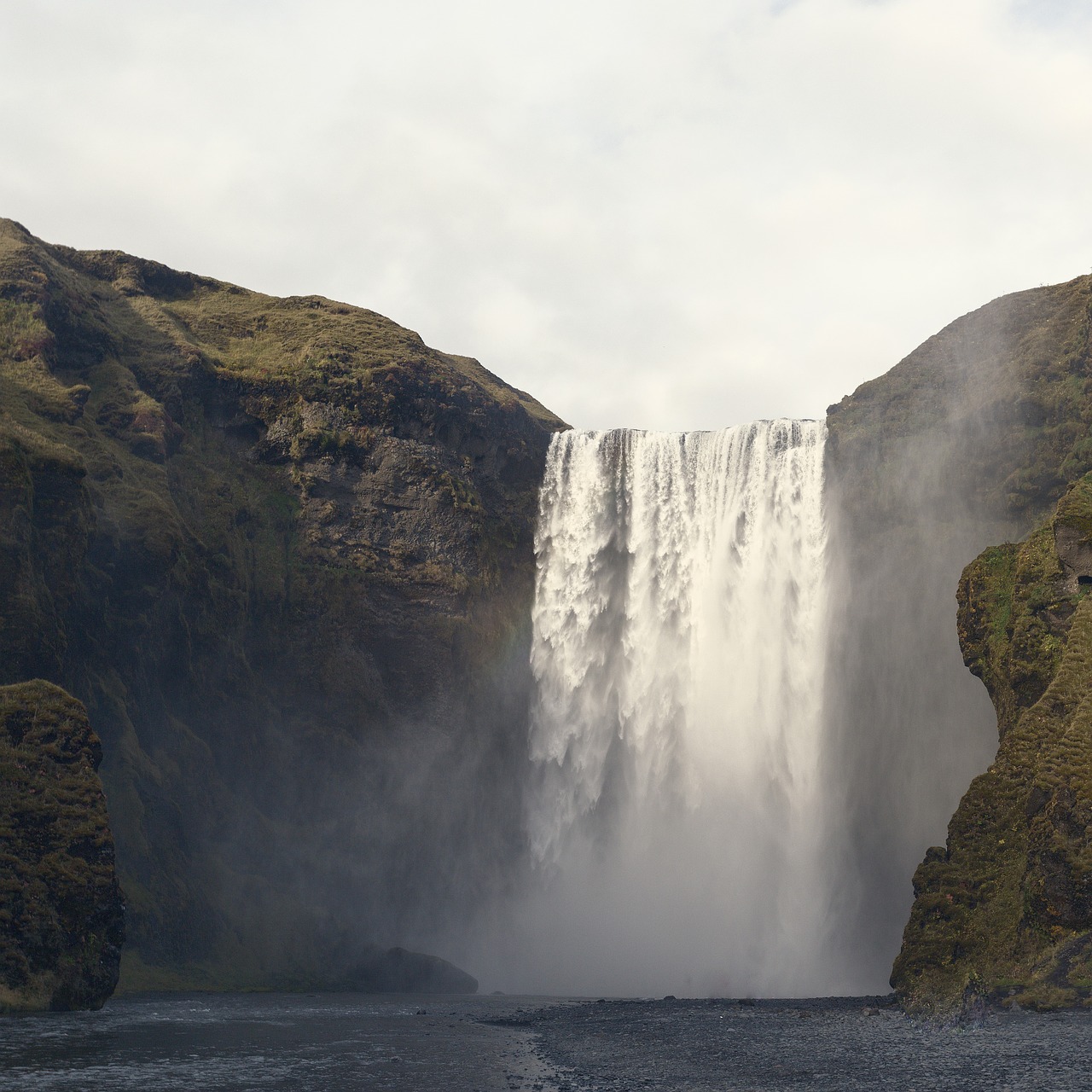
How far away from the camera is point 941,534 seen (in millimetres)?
58156

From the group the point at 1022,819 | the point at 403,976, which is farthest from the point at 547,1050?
the point at 403,976

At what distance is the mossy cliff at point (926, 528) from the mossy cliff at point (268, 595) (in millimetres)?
19875

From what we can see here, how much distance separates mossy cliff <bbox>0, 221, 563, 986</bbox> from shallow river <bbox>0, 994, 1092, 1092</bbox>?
1646cm

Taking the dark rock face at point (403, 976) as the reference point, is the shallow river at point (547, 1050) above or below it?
above

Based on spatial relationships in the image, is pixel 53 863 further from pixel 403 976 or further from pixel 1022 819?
pixel 1022 819

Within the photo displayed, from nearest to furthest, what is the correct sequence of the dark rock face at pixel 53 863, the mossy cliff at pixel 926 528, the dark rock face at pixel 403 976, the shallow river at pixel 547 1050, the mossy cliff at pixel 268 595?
the shallow river at pixel 547 1050 → the dark rock face at pixel 53 863 → the mossy cliff at pixel 268 595 → the dark rock face at pixel 403 976 → the mossy cliff at pixel 926 528

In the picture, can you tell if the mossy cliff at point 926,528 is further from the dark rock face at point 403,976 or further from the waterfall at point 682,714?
the dark rock face at point 403,976

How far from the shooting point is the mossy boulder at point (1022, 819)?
1206 inches

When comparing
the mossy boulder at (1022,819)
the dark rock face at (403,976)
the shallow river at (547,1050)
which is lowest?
the dark rock face at (403,976)

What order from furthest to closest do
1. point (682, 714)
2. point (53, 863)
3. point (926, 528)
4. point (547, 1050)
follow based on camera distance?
point (682, 714), point (926, 528), point (53, 863), point (547, 1050)

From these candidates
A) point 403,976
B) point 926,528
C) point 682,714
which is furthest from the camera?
point 682,714

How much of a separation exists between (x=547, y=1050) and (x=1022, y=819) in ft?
56.9

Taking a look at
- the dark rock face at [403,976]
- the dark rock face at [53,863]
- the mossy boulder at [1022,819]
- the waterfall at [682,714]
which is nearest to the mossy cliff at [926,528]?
the waterfall at [682,714]

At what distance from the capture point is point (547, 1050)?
28.3 metres
